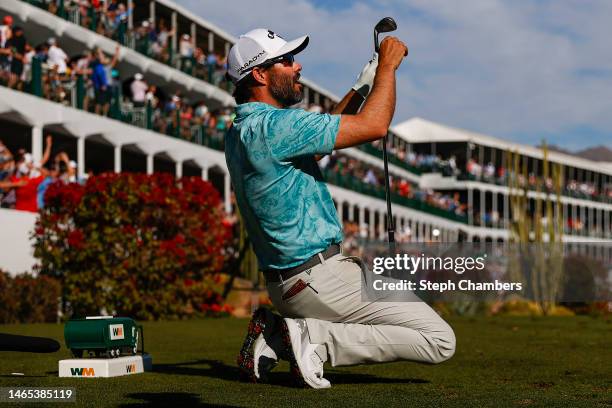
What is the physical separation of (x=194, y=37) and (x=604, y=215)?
201 ft

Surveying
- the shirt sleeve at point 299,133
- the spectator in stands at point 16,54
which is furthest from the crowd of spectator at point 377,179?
the shirt sleeve at point 299,133

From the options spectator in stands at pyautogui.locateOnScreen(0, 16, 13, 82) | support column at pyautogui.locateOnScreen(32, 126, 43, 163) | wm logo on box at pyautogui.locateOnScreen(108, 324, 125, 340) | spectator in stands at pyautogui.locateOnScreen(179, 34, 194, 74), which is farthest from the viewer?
spectator in stands at pyautogui.locateOnScreen(179, 34, 194, 74)

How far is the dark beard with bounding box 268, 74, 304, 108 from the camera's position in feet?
19.0

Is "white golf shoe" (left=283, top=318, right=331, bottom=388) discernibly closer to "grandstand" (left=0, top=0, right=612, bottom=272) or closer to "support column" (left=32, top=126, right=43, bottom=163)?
"grandstand" (left=0, top=0, right=612, bottom=272)

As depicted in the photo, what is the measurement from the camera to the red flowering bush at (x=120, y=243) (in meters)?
17.8

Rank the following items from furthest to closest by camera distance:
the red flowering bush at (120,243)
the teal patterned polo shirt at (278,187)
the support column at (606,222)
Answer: the support column at (606,222), the red flowering bush at (120,243), the teal patterned polo shirt at (278,187)

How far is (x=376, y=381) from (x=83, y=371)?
1.77m

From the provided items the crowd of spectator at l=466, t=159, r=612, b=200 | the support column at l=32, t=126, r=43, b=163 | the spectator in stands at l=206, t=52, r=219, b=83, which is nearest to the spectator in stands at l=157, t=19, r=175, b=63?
the spectator in stands at l=206, t=52, r=219, b=83

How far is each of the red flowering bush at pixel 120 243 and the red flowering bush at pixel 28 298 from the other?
598mm

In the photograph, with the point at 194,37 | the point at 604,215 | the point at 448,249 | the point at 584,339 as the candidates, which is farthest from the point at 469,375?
the point at 604,215

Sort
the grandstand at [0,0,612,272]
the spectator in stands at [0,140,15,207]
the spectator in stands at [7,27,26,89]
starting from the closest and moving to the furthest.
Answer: the spectator in stands at [0,140,15,207]
the spectator in stands at [7,27,26,89]
the grandstand at [0,0,612,272]

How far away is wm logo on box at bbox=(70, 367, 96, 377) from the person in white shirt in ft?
58.2

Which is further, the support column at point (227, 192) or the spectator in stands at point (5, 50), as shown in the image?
the support column at point (227, 192)

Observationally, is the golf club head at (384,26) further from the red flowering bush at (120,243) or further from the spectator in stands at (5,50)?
the spectator in stands at (5,50)
